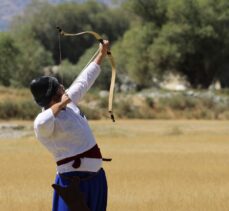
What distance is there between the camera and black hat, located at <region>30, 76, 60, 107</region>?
5750 mm

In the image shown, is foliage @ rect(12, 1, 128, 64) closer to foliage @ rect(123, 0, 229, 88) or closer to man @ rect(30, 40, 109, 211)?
foliage @ rect(123, 0, 229, 88)

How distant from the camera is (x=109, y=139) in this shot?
26500mm

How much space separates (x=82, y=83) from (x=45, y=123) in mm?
433

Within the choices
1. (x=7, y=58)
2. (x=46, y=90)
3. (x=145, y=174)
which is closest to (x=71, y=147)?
(x=46, y=90)

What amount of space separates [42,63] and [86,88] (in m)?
67.5

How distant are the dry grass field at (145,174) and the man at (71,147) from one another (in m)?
4.35

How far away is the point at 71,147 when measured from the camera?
5.79m

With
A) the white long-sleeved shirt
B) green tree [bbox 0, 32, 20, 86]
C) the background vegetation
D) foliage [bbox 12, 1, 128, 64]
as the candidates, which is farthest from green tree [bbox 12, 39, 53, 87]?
the white long-sleeved shirt

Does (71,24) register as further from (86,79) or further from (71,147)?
(71,147)

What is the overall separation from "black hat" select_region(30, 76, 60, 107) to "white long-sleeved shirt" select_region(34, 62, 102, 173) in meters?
0.10

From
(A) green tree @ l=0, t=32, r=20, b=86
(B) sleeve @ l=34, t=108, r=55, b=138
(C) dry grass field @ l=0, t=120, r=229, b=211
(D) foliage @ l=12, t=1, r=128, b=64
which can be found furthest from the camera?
A: (D) foliage @ l=12, t=1, r=128, b=64

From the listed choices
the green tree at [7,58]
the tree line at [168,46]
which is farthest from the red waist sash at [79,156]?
the green tree at [7,58]

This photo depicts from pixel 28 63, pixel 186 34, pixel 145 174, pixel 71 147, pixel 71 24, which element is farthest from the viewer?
pixel 71 24

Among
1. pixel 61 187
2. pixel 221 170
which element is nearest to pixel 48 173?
pixel 221 170
